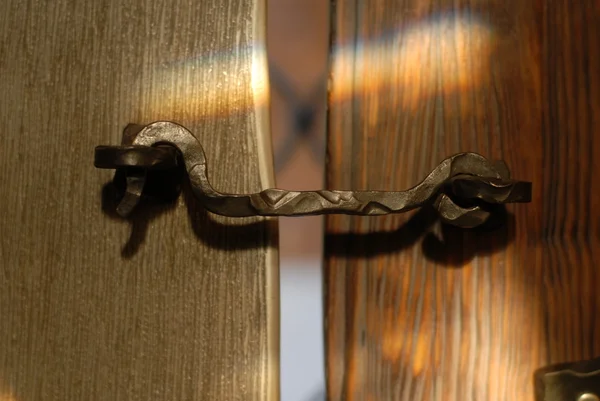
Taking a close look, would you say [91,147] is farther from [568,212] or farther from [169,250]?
[568,212]

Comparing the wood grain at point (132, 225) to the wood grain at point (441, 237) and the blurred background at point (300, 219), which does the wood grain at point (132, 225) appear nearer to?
the wood grain at point (441, 237)

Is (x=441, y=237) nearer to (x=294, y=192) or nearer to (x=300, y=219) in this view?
(x=294, y=192)

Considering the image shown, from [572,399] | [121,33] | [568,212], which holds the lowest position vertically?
[572,399]

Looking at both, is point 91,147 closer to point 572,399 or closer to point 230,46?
point 230,46

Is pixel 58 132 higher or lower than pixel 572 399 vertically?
higher

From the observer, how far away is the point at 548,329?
0.37 meters

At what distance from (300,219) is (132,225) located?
0.27 m

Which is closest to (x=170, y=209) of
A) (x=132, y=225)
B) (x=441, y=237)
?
(x=132, y=225)

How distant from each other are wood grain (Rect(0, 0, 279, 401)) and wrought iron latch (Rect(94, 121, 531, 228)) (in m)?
0.02

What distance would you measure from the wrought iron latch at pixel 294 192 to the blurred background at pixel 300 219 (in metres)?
0.26

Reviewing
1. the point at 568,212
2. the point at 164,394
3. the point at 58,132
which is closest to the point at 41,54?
the point at 58,132

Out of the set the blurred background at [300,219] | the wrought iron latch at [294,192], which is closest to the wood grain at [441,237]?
the wrought iron latch at [294,192]

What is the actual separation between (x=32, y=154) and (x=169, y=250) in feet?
0.35

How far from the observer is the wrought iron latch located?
331 mm
